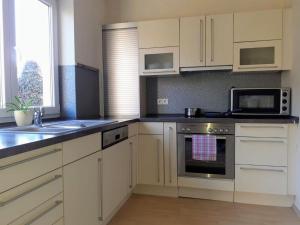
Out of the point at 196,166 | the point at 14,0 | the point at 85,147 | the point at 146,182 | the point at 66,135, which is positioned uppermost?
the point at 14,0

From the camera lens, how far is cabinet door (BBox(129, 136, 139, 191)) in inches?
105

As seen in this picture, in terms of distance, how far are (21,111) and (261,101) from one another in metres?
2.32

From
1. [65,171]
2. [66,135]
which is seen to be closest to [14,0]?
Answer: [66,135]

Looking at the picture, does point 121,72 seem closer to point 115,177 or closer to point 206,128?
point 206,128

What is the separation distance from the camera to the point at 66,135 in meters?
1.48

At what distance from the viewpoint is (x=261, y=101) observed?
8.91 ft

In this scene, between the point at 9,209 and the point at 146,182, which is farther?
the point at 146,182

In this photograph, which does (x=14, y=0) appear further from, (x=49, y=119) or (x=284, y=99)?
(x=284, y=99)

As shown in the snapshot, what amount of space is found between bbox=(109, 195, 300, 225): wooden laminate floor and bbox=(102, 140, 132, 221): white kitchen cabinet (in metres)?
0.17

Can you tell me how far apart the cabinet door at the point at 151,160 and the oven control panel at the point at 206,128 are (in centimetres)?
26

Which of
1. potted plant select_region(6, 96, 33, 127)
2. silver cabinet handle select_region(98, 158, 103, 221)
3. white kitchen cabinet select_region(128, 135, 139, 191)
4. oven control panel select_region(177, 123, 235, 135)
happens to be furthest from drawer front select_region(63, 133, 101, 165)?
oven control panel select_region(177, 123, 235, 135)

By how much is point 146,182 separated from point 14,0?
213cm

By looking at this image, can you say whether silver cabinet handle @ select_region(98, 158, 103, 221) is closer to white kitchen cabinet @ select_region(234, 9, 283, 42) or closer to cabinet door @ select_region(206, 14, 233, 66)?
cabinet door @ select_region(206, 14, 233, 66)

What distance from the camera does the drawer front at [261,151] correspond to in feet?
8.12
